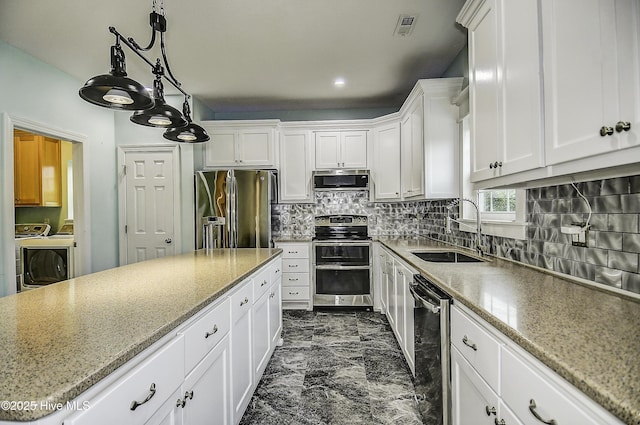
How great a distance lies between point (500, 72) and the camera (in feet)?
5.45

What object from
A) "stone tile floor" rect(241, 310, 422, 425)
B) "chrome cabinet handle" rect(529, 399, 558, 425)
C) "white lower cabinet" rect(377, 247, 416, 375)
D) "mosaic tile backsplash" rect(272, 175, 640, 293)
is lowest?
"stone tile floor" rect(241, 310, 422, 425)

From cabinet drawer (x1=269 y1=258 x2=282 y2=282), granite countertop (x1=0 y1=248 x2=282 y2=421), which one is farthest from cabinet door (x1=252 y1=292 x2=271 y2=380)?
granite countertop (x1=0 y1=248 x2=282 y2=421)

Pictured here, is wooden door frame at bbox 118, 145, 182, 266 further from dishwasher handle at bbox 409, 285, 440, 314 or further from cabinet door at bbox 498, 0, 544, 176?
cabinet door at bbox 498, 0, 544, 176

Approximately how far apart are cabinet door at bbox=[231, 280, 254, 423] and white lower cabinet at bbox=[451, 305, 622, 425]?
3.53ft

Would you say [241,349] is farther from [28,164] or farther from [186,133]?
[28,164]

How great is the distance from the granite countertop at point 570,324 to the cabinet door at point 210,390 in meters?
1.08

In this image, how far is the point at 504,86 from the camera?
5.32 feet

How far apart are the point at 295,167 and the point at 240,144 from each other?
0.79m

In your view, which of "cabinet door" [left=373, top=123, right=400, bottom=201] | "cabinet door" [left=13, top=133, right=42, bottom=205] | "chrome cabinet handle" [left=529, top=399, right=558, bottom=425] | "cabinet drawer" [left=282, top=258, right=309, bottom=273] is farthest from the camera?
"cabinet door" [left=13, top=133, right=42, bottom=205]

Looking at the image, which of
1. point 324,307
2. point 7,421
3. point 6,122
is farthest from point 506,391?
point 6,122

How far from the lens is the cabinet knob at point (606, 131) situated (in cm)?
98

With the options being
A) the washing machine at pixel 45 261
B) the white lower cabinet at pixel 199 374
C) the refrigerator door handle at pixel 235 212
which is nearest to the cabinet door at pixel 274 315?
the white lower cabinet at pixel 199 374

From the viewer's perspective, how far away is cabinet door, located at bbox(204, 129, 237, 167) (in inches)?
180

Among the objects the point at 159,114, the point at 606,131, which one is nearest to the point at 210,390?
the point at 159,114
